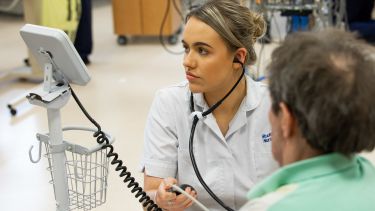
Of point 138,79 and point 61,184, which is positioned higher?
point 61,184

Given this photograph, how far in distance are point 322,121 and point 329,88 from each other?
0.18 ft

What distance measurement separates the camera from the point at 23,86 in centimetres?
415

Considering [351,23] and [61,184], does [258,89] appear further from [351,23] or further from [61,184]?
Result: [351,23]

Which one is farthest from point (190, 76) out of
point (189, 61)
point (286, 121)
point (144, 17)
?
point (144, 17)

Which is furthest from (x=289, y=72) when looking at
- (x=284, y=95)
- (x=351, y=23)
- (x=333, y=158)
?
(x=351, y=23)

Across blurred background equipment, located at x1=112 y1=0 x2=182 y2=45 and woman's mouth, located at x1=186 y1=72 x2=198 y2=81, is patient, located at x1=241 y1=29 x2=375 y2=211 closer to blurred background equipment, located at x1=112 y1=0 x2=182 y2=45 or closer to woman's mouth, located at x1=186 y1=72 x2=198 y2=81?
woman's mouth, located at x1=186 y1=72 x2=198 y2=81

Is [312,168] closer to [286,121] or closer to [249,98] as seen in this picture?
[286,121]

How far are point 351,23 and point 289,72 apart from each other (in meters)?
4.08

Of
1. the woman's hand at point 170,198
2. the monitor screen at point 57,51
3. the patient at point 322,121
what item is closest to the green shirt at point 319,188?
the patient at point 322,121

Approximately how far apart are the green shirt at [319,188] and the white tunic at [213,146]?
25.2 inches

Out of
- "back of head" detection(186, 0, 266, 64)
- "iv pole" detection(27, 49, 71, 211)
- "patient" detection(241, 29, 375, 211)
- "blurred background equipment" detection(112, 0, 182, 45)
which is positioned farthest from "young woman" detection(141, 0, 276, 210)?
"blurred background equipment" detection(112, 0, 182, 45)

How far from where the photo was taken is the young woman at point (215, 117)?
59.0 inches

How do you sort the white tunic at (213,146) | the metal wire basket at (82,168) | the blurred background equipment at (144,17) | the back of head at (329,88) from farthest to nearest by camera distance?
the blurred background equipment at (144,17) < the white tunic at (213,146) < the metal wire basket at (82,168) < the back of head at (329,88)

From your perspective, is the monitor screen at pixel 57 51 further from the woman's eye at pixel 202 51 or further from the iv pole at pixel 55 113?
the woman's eye at pixel 202 51
